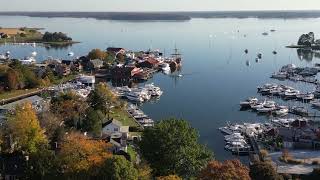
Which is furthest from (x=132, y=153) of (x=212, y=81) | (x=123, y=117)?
(x=212, y=81)

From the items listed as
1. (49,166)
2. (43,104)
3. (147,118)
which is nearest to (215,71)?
(147,118)

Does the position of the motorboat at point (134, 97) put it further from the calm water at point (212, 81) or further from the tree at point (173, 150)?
the tree at point (173, 150)

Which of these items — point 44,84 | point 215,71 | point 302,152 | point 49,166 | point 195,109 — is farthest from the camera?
point 215,71

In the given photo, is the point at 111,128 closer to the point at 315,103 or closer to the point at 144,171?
the point at 144,171

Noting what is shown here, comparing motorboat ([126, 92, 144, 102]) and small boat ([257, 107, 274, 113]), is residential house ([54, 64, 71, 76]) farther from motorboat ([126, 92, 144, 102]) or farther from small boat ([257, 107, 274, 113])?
small boat ([257, 107, 274, 113])

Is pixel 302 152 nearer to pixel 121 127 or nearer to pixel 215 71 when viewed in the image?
pixel 121 127
